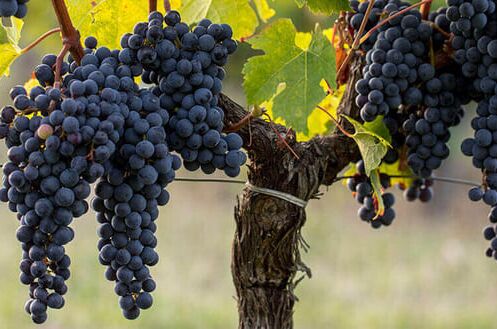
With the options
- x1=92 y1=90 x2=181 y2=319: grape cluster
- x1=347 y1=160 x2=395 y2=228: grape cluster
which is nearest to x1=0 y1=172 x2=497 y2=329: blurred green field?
x1=347 y1=160 x2=395 y2=228: grape cluster

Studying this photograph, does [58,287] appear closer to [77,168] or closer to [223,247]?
[77,168]

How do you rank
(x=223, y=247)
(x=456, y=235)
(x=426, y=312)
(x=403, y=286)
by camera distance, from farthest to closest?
(x=456, y=235) → (x=223, y=247) → (x=403, y=286) → (x=426, y=312)

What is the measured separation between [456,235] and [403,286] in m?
1.92

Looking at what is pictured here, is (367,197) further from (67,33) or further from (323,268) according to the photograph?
(323,268)

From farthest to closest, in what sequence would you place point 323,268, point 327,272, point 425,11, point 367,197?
point 323,268, point 327,272, point 367,197, point 425,11

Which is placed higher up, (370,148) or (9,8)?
(370,148)

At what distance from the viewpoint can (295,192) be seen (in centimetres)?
148

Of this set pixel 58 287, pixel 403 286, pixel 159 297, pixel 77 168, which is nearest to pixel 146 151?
pixel 77 168

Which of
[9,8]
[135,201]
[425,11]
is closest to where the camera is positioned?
[9,8]

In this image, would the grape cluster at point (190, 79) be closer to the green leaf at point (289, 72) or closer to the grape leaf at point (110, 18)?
the green leaf at point (289, 72)

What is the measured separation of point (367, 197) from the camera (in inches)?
66.3

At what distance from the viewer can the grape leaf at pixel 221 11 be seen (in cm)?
155

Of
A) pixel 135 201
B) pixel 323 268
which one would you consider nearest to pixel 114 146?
pixel 135 201

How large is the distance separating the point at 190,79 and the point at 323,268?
5695mm
